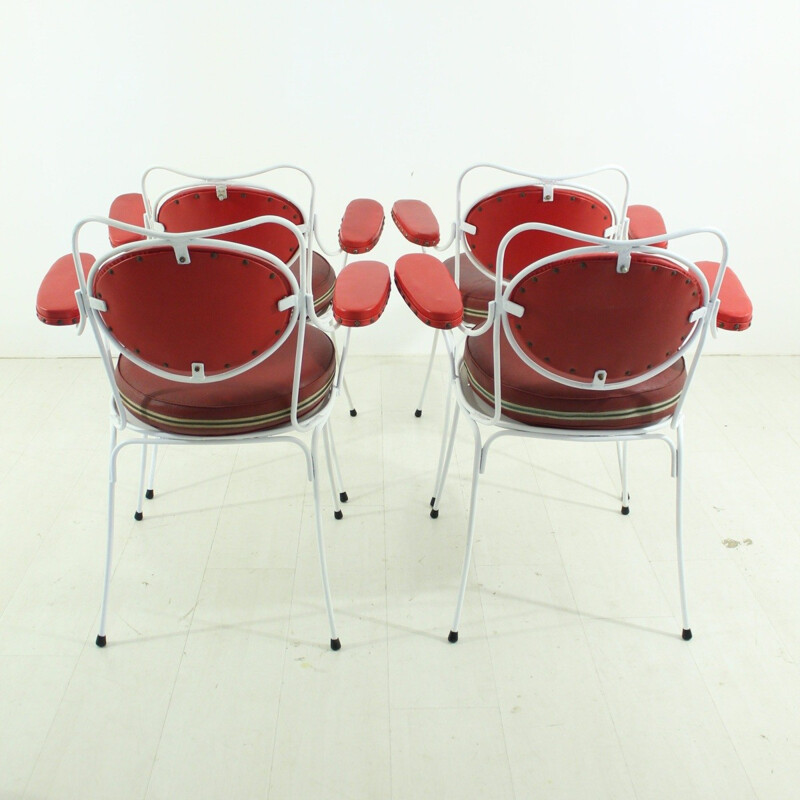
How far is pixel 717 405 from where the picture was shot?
8.29 ft

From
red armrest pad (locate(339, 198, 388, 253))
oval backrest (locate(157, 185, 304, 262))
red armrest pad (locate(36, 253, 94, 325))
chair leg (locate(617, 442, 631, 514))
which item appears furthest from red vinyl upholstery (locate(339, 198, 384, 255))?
chair leg (locate(617, 442, 631, 514))

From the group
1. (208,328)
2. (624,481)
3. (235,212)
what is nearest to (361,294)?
(208,328)

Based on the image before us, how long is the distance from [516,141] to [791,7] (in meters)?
0.87

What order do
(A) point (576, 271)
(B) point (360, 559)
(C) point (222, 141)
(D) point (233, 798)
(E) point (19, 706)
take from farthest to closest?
1. (C) point (222, 141)
2. (B) point (360, 559)
3. (E) point (19, 706)
4. (D) point (233, 798)
5. (A) point (576, 271)

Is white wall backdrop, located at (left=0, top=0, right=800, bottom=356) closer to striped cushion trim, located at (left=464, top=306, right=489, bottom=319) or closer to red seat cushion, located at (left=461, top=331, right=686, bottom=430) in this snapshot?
striped cushion trim, located at (left=464, top=306, right=489, bottom=319)

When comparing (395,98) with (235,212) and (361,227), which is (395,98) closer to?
(361,227)

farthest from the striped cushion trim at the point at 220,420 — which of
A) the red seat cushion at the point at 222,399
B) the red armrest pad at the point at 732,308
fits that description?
the red armrest pad at the point at 732,308

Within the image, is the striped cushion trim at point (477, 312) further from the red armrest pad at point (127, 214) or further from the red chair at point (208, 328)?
the red armrest pad at point (127, 214)

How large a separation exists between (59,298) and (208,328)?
0.28 meters

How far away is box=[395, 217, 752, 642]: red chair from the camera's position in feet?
4.01

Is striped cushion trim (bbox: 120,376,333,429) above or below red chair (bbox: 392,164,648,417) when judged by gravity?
below

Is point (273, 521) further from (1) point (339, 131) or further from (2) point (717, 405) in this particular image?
(2) point (717, 405)

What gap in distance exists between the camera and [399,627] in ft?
5.51

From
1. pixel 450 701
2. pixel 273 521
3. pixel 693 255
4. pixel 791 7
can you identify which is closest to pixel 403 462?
pixel 273 521
